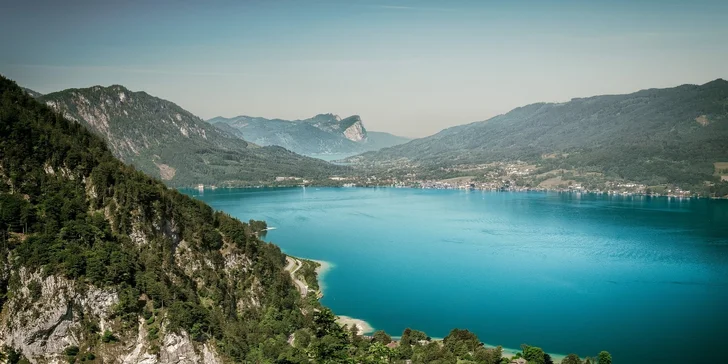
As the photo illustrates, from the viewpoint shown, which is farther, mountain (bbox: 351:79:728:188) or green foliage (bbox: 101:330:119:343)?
mountain (bbox: 351:79:728:188)

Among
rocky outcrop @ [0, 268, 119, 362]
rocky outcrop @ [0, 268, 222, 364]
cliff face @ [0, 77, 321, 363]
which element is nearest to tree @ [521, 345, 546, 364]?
cliff face @ [0, 77, 321, 363]

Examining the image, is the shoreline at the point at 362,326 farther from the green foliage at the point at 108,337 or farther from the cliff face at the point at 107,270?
the green foliage at the point at 108,337

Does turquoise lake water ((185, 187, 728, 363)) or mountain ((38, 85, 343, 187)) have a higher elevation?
mountain ((38, 85, 343, 187))

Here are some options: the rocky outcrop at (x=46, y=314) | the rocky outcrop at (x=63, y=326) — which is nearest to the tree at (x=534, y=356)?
the rocky outcrop at (x=63, y=326)

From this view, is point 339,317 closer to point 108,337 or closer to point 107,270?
point 108,337

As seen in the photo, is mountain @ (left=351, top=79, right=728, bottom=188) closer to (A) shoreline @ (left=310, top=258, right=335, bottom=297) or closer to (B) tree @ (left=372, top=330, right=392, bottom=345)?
(A) shoreline @ (left=310, top=258, right=335, bottom=297)

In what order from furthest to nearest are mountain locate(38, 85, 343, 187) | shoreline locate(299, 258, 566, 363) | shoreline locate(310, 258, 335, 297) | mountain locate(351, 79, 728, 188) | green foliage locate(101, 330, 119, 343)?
mountain locate(38, 85, 343, 187) → mountain locate(351, 79, 728, 188) → shoreline locate(310, 258, 335, 297) → shoreline locate(299, 258, 566, 363) → green foliage locate(101, 330, 119, 343)

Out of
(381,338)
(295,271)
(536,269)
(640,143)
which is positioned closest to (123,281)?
(381,338)
